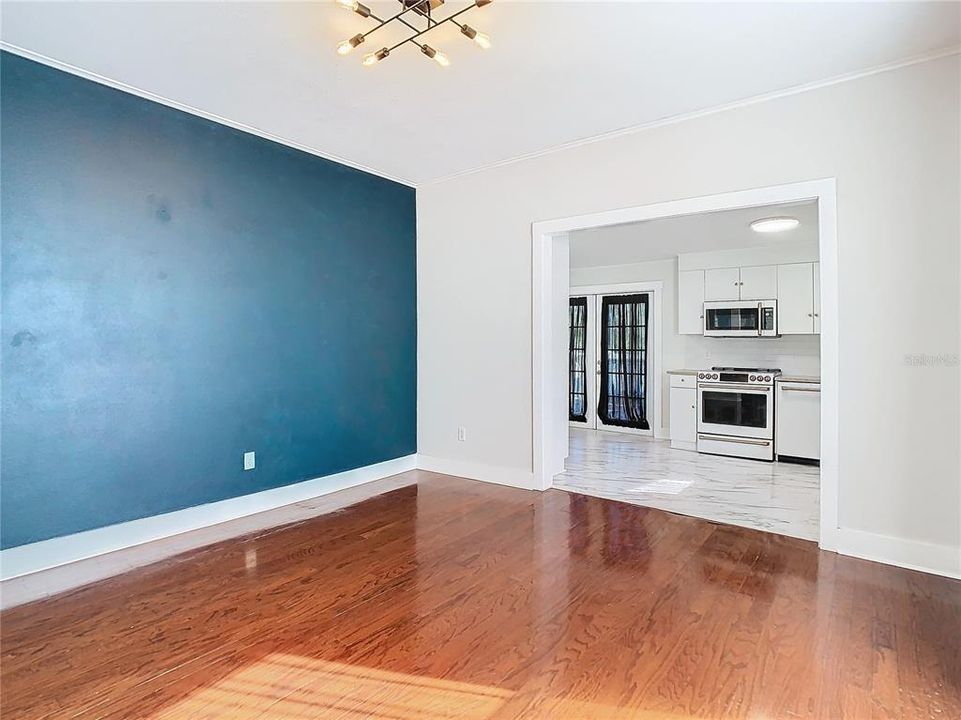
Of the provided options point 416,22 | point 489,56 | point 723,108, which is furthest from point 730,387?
point 416,22

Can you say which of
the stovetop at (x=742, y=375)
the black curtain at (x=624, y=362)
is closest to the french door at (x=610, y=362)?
the black curtain at (x=624, y=362)

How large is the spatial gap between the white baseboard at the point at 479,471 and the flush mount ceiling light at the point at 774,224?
125 inches

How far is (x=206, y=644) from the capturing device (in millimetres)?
2238

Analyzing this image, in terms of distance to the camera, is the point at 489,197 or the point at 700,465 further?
the point at 700,465

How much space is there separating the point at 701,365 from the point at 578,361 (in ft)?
6.02

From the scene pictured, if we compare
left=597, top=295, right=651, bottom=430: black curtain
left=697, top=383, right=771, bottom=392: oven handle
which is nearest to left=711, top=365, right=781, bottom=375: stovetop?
left=697, top=383, right=771, bottom=392: oven handle

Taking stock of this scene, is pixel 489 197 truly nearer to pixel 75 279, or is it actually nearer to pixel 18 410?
pixel 75 279

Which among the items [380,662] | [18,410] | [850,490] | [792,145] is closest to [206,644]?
[380,662]

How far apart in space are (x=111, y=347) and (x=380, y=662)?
2437 mm

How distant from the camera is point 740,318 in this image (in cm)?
654

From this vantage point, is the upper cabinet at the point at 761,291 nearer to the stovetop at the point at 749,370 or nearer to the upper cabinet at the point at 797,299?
the upper cabinet at the point at 797,299

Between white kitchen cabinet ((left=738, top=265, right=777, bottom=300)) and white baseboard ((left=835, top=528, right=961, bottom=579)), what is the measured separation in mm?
3870

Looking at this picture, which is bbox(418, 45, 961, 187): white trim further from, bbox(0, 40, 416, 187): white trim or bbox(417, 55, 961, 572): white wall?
bbox(0, 40, 416, 187): white trim

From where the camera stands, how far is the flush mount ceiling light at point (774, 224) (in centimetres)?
498
